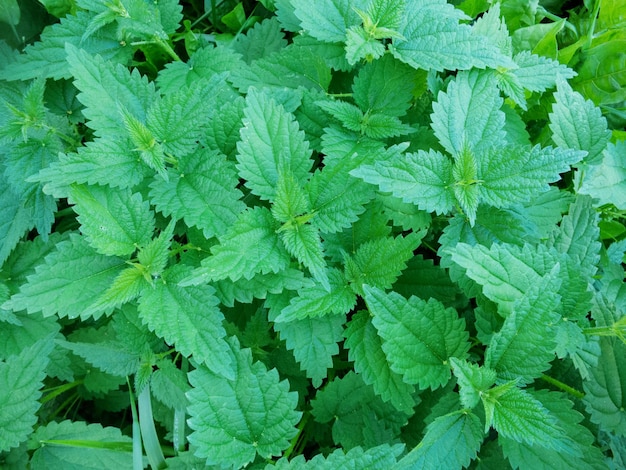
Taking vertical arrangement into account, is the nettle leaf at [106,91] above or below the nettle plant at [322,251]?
above

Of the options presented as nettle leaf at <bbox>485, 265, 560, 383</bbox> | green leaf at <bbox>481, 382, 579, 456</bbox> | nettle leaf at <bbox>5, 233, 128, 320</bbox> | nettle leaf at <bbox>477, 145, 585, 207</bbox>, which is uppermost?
nettle leaf at <bbox>477, 145, 585, 207</bbox>

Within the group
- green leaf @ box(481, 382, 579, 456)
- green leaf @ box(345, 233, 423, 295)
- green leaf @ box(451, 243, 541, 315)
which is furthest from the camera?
green leaf @ box(345, 233, 423, 295)

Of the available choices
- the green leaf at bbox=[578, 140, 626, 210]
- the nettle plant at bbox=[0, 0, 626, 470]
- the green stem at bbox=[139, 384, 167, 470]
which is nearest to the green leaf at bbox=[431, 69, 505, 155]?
the nettle plant at bbox=[0, 0, 626, 470]

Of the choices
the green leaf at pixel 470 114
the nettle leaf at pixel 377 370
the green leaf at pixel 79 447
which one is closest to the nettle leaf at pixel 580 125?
the green leaf at pixel 470 114

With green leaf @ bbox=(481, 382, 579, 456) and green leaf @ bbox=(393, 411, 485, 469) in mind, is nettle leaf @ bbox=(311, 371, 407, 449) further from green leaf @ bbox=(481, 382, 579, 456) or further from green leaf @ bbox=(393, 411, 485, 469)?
green leaf @ bbox=(481, 382, 579, 456)

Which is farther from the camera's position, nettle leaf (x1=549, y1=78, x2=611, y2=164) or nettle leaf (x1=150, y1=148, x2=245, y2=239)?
nettle leaf (x1=549, y1=78, x2=611, y2=164)

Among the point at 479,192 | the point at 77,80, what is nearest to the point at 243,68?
the point at 77,80

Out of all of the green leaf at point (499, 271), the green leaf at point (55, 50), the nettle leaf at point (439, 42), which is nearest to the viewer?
the green leaf at point (499, 271)

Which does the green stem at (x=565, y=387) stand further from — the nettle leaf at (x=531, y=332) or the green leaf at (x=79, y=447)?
the green leaf at (x=79, y=447)

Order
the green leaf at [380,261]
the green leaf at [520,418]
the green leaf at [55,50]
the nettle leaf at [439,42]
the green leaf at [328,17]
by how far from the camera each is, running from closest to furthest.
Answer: the green leaf at [520,418] → the green leaf at [380,261] → the nettle leaf at [439,42] → the green leaf at [328,17] → the green leaf at [55,50]
